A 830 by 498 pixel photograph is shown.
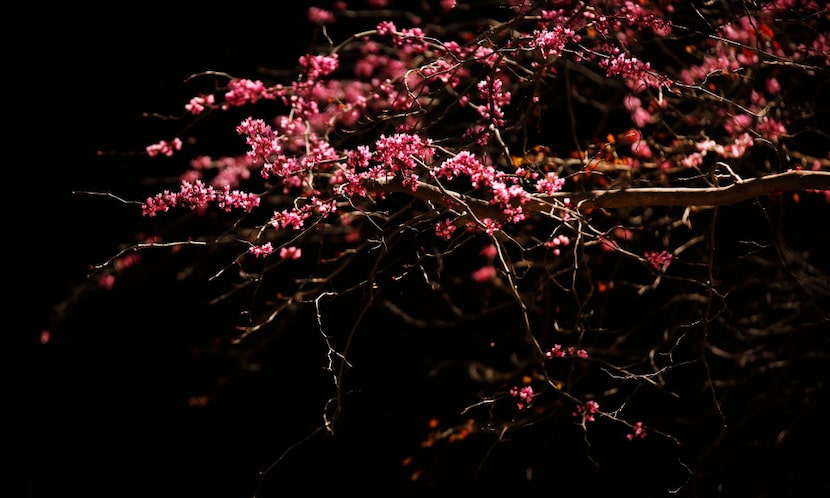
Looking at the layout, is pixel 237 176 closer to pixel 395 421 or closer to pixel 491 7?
pixel 395 421

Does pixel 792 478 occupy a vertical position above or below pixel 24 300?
below

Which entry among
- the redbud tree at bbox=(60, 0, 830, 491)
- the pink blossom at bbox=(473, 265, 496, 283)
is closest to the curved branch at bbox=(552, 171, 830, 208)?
the redbud tree at bbox=(60, 0, 830, 491)

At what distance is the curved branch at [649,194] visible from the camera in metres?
1.85

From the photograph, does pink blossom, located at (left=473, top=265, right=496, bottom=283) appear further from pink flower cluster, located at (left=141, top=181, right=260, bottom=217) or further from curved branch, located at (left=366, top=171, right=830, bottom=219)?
pink flower cluster, located at (left=141, top=181, right=260, bottom=217)

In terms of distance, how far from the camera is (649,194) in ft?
6.31

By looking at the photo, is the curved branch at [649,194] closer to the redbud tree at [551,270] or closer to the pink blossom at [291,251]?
the pink blossom at [291,251]

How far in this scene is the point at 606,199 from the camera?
1.91 m

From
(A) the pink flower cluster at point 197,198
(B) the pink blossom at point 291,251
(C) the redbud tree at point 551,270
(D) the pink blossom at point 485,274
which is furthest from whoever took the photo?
(D) the pink blossom at point 485,274

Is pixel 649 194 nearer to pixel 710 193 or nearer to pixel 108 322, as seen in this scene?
pixel 710 193

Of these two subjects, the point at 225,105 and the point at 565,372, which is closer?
the point at 225,105

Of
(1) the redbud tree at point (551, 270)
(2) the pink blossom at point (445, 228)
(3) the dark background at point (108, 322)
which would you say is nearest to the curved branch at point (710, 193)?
(2) the pink blossom at point (445, 228)

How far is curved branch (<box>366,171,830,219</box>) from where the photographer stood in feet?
6.07

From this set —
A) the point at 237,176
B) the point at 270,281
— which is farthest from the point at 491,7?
the point at 270,281

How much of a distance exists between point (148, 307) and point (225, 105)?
1977 mm
